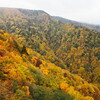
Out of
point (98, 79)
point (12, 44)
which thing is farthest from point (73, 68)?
point (12, 44)

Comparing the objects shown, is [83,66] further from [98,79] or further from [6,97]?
[6,97]

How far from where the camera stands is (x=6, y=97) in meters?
15.0

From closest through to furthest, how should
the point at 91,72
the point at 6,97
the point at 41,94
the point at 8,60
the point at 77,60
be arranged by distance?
the point at 6,97 < the point at 41,94 < the point at 8,60 < the point at 91,72 < the point at 77,60

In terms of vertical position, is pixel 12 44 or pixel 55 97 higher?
pixel 12 44

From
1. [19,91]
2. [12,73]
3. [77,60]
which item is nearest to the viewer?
[19,91]

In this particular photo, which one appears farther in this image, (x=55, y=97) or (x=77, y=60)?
(x=77, y=60)

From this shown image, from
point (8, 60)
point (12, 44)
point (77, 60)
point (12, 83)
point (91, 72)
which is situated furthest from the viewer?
point (77, 60)

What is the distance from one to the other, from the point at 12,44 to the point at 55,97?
950 inches

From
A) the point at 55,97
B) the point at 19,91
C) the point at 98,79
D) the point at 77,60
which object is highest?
the point at 19,91

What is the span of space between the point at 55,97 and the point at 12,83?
726 centimetres

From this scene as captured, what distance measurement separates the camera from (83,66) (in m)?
178

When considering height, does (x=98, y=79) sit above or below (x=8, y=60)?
below

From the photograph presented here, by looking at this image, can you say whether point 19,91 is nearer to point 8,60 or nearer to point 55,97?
point 55,97

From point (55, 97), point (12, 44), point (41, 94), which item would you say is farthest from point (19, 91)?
point (12, 44)
